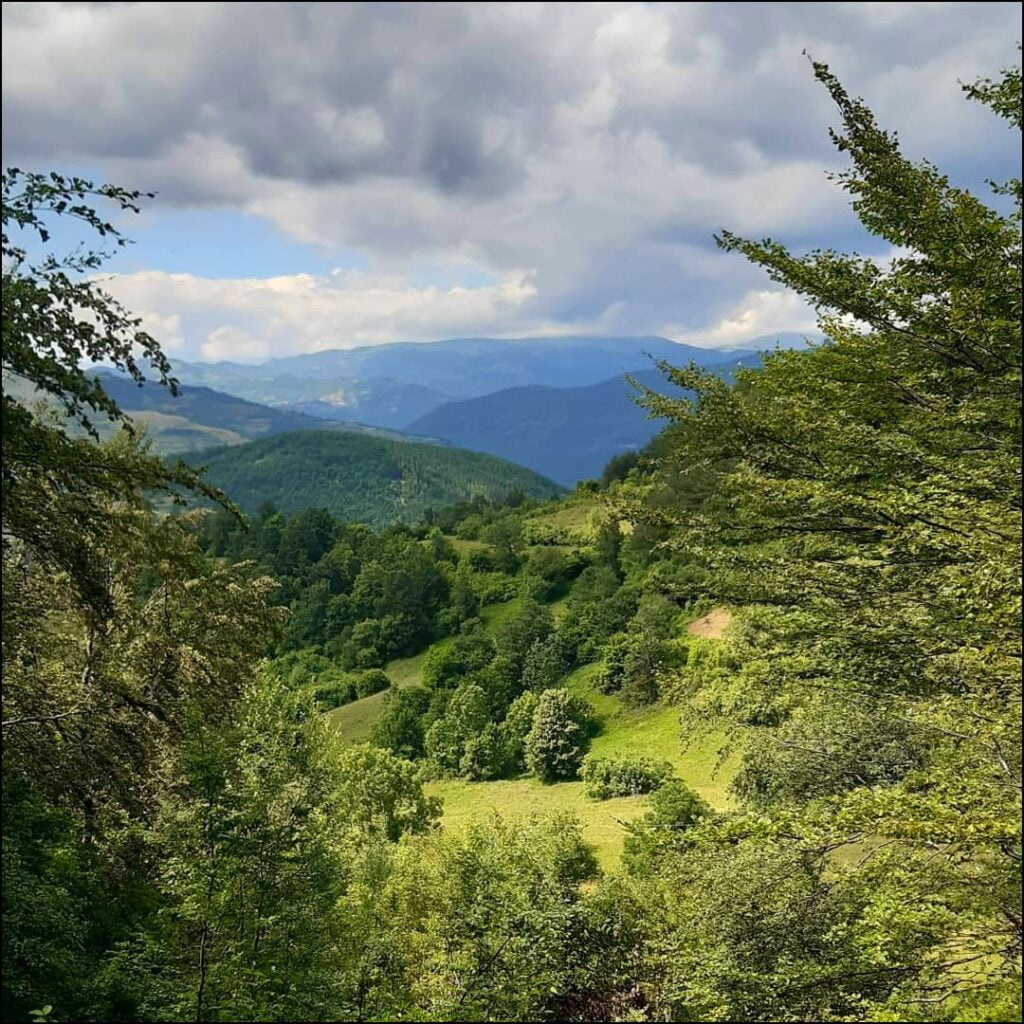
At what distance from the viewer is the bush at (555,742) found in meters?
41.2

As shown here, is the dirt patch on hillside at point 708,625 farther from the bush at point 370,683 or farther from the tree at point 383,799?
the bush at point 370,683

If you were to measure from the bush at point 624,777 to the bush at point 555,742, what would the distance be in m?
3.92

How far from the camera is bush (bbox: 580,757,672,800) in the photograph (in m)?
34.7

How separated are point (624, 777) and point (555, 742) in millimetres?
6720

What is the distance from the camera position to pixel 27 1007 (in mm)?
6668

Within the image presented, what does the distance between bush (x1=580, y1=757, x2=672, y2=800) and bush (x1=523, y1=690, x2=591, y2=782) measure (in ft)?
12.9

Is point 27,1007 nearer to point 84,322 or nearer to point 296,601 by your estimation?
point 84,322

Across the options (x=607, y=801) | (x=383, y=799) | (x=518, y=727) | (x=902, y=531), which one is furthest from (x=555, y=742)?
(x=902, y=531)

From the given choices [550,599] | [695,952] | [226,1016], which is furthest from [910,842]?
[550,599]

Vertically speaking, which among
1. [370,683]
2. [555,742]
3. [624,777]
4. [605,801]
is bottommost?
[605,801]

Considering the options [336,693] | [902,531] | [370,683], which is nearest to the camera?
[902,531]

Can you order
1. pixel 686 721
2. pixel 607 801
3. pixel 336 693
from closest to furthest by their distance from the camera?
1. pixel 686 721
2. pixel 607 801
3. pixel 336 693

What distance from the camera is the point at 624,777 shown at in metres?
35.5

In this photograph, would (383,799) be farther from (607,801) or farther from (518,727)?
(518,727)
